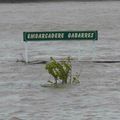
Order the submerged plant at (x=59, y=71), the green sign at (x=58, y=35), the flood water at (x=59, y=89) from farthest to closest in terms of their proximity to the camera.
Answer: the green sign at (x=58, y=35)
the submerged plant at (x=59, y=71)
the flood water at (x=59, y=89)

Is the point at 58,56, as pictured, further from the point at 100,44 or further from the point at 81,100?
the point at 81,100

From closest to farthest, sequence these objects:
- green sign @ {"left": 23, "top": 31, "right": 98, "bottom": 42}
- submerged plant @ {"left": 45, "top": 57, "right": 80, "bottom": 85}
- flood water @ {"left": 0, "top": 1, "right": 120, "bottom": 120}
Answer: flood water @ {"left": 0, "top": 1, "right": 120, "bottom": 120} → submerged plant @ {"left": 45, "top": 57, "right": 80, "bottom": 85} → green sign @ {"left": 23, "top": 31, "right": 98, "bottom": 42}

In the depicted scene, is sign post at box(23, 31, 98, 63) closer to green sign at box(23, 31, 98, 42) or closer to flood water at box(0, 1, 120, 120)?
green sign at box(23, 31, 98, 42)

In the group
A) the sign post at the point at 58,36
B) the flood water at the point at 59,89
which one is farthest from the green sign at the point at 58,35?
the flood water at the point at 59,89

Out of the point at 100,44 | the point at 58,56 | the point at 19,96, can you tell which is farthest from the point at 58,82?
the point at 100,44

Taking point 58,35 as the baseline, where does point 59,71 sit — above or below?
below

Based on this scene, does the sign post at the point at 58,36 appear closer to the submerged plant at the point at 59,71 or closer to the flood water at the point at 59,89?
the flood water at the point at 59,89

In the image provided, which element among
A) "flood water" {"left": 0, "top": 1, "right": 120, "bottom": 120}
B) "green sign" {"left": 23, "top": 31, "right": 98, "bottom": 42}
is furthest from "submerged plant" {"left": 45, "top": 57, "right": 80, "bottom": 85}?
"green sign" {"left": 23, "top": 31, "right": 98, "bottom": 42}

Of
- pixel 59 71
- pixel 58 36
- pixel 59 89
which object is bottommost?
pixel 59 89

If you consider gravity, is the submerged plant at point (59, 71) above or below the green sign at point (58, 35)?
below

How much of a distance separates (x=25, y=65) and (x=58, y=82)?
150 inches

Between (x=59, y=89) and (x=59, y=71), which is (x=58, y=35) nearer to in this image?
(x=59, y=71)

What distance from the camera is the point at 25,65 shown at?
1812cm

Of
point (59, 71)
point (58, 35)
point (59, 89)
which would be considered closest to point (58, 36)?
point (58, 35)
